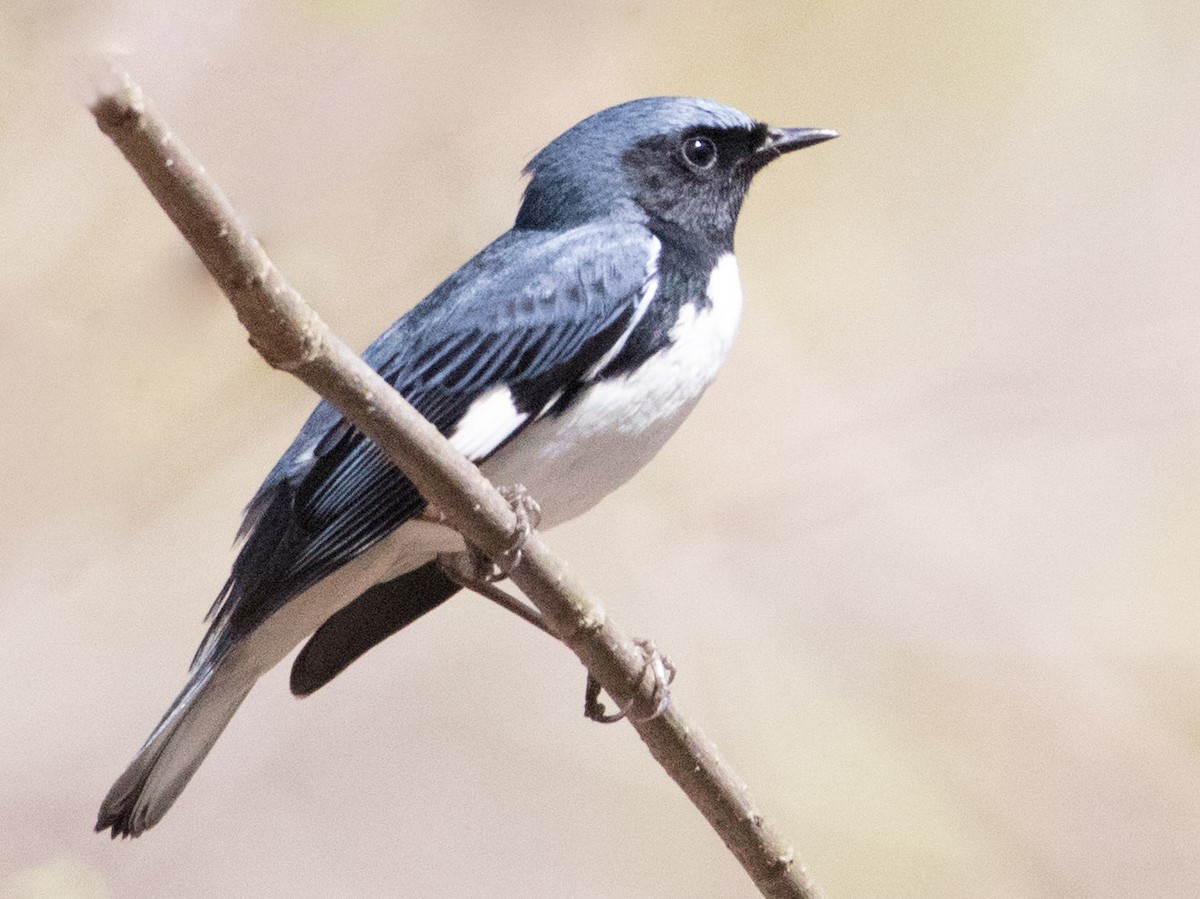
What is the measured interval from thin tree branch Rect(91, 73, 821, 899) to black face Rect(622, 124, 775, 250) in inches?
42.7

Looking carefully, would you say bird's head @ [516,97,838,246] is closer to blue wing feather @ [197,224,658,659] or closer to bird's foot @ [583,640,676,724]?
blue wing feather @ [197,224,658,659]

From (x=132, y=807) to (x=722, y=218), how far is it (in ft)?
5.25

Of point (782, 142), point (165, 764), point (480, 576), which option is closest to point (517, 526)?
point (480, 576)

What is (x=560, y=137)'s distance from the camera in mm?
3115

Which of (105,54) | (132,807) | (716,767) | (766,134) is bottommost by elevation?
(716,767)

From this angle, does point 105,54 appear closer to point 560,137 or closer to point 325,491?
point 325,491

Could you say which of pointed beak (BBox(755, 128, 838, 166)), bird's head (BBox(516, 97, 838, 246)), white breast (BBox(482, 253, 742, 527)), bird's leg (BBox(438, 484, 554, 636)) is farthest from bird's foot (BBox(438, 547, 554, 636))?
pointed beak (BBox(755, 128, 838, 166))

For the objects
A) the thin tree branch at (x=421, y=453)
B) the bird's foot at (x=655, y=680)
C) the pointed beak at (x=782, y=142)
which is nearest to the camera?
the thin tree branch at (x=421, y=453)

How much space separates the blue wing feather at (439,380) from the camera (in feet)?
8.01

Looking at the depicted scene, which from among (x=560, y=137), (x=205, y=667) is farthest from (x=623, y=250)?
(x=205, y=667)

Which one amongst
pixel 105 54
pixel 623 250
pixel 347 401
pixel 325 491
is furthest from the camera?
pixel 623 250

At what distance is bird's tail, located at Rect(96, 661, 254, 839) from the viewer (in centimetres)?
257

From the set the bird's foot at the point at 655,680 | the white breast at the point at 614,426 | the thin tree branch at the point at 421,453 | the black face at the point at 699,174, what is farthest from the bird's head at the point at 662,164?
the thin tree branch at the point at 421,453

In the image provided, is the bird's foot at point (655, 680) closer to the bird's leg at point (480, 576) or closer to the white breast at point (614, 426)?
the bird's leg at point (480, 576)
